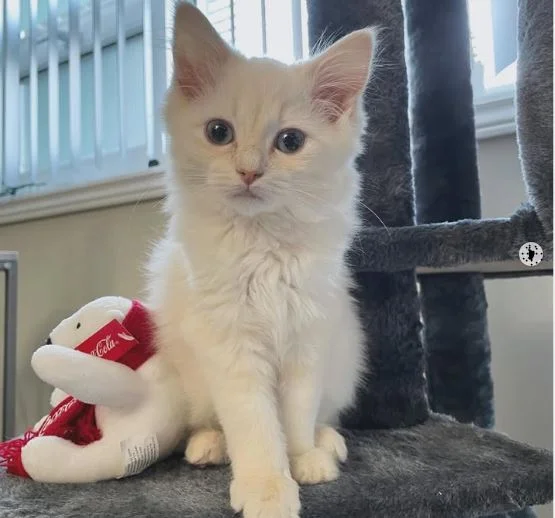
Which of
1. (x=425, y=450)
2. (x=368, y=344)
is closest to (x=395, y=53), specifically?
(x=368, y=344)

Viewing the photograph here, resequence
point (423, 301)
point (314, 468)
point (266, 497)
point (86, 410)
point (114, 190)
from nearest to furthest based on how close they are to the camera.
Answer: point (266, 497) → point (314, 468) → point (86, 410) → point (423, 301) → point (114, 190)

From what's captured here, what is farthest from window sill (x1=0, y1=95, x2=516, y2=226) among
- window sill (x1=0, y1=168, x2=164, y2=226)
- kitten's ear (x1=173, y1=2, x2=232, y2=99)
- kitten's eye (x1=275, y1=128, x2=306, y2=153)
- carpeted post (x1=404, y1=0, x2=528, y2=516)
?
kitten's eye (x1=275, y1=128, x2=306, y2=153)

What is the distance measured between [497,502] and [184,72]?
69cm

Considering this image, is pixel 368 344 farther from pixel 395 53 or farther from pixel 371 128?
pixel 395 53

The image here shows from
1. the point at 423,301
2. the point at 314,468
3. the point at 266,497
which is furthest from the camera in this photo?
the point at 423,301

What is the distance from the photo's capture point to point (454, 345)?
1.10m

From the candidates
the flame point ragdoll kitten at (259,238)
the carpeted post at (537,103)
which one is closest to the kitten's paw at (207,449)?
the flame point ragdoll kitten at (259,238)

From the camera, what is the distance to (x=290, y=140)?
30.6 inches

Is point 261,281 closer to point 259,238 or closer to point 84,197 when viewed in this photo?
point 259,238

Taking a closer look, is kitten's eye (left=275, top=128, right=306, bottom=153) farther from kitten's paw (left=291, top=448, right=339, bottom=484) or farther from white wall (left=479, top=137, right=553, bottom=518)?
white wall (left=479, top=137, right=553, bottom=518)

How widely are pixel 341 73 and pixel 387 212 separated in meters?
0.28

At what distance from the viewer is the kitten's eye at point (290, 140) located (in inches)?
30.4

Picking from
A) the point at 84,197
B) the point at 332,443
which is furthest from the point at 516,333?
the point at 84,197

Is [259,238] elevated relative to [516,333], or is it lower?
elevated
